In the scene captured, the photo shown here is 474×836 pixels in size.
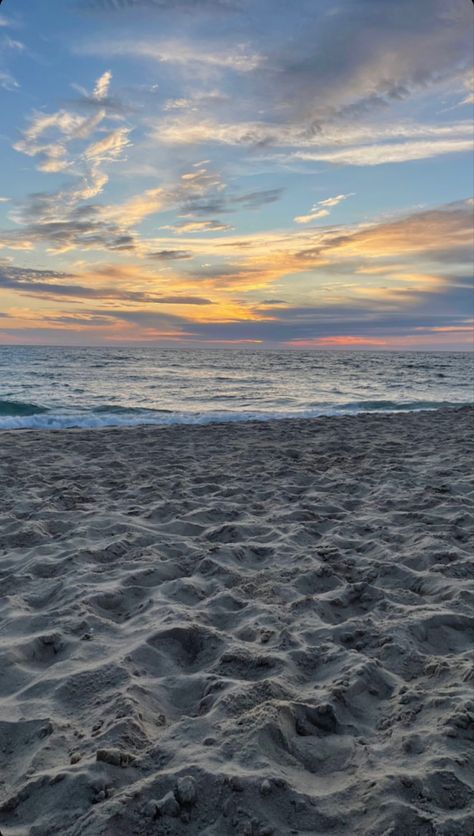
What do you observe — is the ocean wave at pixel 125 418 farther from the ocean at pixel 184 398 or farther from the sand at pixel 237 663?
the sand at pixel 237 663

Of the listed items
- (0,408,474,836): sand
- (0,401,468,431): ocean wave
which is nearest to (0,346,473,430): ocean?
(0,401,468,431): ocean wave

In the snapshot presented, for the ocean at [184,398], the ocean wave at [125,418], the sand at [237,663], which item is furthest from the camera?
the ocean at [184,398]

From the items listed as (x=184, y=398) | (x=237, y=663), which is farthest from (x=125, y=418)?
(x=237, y=663)

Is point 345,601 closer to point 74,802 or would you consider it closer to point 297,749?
point 297,749

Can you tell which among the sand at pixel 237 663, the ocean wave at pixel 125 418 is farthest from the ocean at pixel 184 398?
the sand at pixel 237 663

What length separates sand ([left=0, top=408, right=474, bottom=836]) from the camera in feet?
7.55

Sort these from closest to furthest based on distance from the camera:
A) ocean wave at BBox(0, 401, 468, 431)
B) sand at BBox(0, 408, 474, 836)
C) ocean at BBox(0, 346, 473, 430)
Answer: sand at BBox(0, 408, 474, 836)
ocean wave at BBox(0, 401, 468, 431)
ocean at BBox(0, 346, 473, 430)

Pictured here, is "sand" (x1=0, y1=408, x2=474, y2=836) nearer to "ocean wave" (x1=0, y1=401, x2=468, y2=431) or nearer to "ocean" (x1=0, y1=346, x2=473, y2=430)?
"ocean wave" (x1=0, y1=401, x2=468, y2=431)

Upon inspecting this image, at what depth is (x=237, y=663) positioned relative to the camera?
3.31 meters

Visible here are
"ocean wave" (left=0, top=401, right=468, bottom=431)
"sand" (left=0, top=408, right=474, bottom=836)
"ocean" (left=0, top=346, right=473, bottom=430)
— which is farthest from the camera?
"ocean" (left=0, top=346, right=473, bottom=430)

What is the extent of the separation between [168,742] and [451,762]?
4.26 feet

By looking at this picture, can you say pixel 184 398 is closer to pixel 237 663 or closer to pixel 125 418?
pixel 125 418

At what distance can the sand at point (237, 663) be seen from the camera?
7.55 ft

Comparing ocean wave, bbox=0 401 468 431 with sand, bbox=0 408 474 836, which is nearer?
sand, bbox=0 408 474 836
